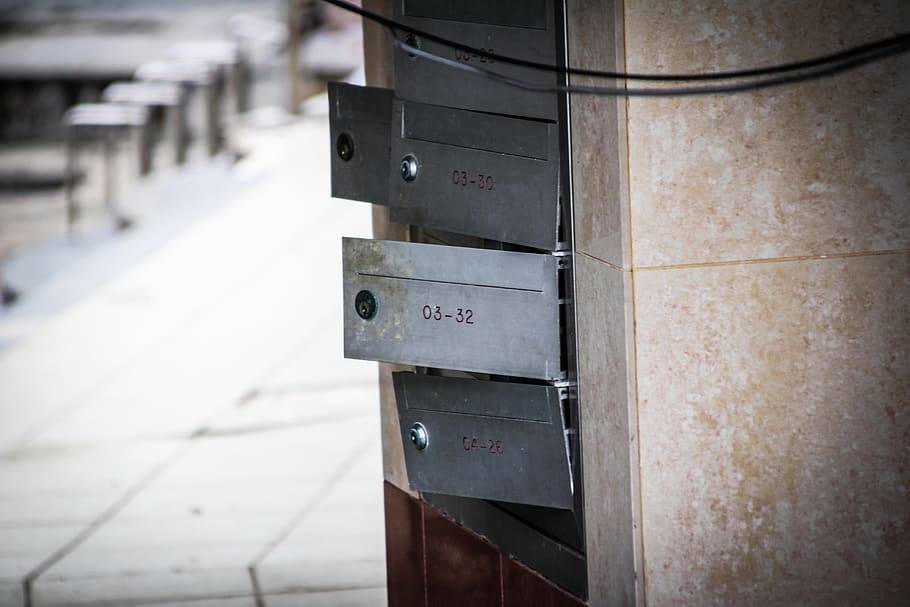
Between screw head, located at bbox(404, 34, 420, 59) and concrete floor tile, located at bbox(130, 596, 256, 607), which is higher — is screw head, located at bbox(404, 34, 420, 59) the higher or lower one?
the higher one

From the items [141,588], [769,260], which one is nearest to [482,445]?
[769,260]

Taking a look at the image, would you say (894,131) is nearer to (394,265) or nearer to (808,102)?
(808,102)

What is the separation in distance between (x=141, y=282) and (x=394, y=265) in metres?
7.37

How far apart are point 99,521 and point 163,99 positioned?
366 inches

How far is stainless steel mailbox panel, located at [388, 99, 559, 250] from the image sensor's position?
2.64 m

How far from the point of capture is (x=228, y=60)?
1571cm

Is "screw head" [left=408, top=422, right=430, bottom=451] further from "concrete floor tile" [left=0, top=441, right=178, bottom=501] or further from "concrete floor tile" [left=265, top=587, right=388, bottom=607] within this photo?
"concrete floor tile" [left=0, top=441, right=178, bottom=501]

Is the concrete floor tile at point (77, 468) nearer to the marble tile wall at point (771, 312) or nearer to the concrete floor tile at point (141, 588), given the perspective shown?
the concrete floor tile at point (141, 588)

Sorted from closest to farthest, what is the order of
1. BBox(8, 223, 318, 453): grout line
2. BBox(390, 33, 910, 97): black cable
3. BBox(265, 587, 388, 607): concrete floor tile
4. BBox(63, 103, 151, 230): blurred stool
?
BBox(390, 33, 910, 97): black cable, BBox(265, 587, 388, 607): concrete floor tile, BBox(8, 223, 318, 453): grout line, BBox(63, 103, 151, 230): blurred stool

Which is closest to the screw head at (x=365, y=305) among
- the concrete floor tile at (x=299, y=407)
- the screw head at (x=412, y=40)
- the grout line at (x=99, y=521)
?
the screw head at (x=412, y=40)

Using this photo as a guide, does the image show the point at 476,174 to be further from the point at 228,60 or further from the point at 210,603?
the point at 228,60

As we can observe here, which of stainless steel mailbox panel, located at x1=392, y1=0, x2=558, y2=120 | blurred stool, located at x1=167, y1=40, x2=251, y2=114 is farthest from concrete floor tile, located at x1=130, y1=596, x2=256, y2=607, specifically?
blurred stool, located at x1=167, y1=40, x2=251, y2=114

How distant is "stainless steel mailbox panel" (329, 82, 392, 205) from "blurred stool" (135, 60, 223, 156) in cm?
1157

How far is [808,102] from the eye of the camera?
2.34m
